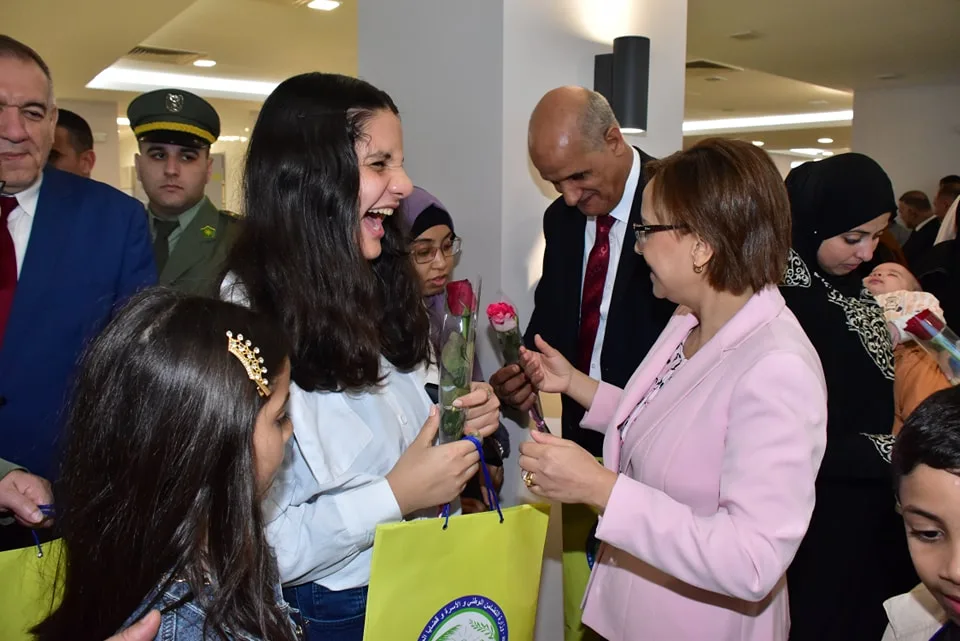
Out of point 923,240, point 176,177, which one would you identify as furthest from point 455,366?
point 923,240

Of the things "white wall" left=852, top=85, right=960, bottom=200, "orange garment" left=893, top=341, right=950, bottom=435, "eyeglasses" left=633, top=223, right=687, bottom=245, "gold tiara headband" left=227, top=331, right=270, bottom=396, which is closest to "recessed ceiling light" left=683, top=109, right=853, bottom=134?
"white wall" left=852, top=85, right=960, bottom=200

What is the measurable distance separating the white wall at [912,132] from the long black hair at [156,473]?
1042cm

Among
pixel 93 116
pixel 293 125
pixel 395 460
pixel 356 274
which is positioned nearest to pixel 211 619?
pixel 395 460

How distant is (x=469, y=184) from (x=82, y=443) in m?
2.09

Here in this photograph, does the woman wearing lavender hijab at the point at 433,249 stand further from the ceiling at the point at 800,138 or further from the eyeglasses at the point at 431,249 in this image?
the ceiling at the point at 800,138

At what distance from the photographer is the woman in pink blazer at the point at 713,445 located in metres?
1.39

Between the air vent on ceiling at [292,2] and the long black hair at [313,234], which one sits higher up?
the air vent on ceiling at [292,2]

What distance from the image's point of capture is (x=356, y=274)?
4.97 feet

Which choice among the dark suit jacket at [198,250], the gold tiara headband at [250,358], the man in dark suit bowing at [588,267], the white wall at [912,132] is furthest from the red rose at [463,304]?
the white wall at [912,132]

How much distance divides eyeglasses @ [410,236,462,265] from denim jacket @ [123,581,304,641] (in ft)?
5.34

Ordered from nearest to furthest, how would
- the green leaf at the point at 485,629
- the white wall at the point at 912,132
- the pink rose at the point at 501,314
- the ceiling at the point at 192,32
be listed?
the green leaf at the point at 485,629, the pink rose at the point at 501,314, the ceiling at the point at 192,32, the white wall at the point at 912,132

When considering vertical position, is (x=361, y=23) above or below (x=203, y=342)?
above

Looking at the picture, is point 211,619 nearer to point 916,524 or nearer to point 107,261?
point 916,524

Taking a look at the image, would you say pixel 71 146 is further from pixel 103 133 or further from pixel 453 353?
pixel 103 133
